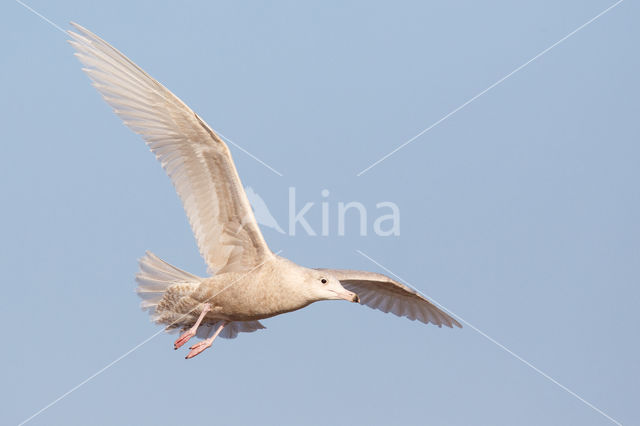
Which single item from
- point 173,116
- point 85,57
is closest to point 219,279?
point 173,116

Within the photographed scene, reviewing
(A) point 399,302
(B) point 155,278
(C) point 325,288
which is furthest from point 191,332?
(A) point 399,302

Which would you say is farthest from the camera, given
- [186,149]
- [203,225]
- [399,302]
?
[399,302]

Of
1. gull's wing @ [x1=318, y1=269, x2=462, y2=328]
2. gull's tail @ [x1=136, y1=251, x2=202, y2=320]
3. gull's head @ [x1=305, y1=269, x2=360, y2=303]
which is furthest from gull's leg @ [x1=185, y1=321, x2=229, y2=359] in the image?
gull's wing @ [x1=318, y1=269, x2=462, y2=328]

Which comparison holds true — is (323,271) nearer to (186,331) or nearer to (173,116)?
(186,331)

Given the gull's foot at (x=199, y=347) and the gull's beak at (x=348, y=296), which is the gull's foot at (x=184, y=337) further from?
the gull's beak at (x=348, y=296)

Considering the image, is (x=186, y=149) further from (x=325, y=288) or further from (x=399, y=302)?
(x=399, y=302)

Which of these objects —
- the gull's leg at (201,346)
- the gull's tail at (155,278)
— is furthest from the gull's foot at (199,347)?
the gull's tail at (155,278)
